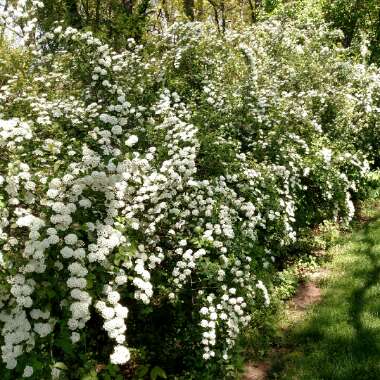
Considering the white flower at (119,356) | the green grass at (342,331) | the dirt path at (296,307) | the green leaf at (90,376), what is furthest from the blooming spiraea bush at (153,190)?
the green grass at (342,331)

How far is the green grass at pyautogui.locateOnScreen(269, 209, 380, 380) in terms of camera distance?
16.8ft

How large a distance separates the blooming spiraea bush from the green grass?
0.74 m

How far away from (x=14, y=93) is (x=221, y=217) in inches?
134

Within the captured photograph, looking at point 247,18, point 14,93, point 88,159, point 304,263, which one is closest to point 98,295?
point 88,159

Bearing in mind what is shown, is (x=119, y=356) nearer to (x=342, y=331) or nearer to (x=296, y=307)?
(x=342, y=331)

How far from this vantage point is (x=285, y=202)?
7312 mm

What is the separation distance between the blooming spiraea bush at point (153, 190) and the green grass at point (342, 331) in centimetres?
74

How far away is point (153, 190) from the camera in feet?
15.6

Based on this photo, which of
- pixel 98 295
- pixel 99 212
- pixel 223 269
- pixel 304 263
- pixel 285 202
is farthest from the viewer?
pixel 304 263

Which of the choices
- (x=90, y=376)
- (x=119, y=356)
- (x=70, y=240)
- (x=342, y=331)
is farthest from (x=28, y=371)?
(x=342, y=331)

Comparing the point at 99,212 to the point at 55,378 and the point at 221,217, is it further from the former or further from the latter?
the point at 221,217

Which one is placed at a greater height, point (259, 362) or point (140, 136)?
point (140, 136)

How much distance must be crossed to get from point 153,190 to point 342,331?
3006 mm

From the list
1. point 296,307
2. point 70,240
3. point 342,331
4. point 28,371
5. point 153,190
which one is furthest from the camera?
point 296,307
